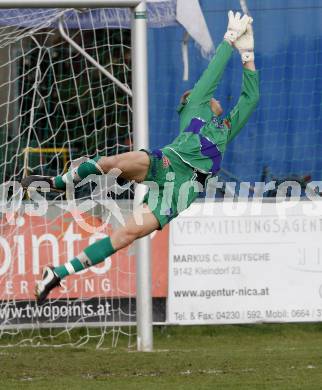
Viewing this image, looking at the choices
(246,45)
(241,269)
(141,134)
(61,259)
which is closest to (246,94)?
(246,45)

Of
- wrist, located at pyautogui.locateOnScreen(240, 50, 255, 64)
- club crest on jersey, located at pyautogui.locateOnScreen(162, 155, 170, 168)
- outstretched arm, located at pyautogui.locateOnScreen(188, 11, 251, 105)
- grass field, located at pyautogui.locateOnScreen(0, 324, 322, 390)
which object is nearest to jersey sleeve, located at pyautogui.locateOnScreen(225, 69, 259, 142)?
wrist, located at pyautogui.locateOnScreen(240, 50, 255, 64)

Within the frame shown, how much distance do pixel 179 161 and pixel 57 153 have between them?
420 cm

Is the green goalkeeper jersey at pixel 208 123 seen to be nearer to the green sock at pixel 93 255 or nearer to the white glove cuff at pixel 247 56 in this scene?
the white glove cuff at pixel 247 56

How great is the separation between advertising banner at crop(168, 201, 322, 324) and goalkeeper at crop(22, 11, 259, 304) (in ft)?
9.72

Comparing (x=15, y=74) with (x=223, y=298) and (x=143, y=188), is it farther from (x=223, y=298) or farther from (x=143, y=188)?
(x=223, y=298)

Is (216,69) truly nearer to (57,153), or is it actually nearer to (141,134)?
(141,134)

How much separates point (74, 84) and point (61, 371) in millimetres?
4729

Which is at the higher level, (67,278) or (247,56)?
(247,56)

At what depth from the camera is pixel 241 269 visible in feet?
41.1

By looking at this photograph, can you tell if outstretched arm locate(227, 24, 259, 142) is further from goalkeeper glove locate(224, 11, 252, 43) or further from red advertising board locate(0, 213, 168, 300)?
red advertising board locate(0, 213, 168, 300)

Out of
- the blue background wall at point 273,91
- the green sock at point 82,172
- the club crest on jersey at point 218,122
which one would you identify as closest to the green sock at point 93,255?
the green sock at point 82,172

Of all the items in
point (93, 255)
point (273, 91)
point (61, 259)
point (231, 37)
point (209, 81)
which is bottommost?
point (61, 259)

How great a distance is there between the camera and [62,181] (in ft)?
29.7

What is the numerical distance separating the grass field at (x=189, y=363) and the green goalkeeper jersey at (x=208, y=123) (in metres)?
1.79
